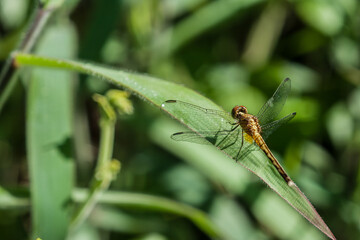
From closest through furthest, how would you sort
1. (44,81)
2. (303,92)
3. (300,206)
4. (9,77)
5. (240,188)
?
(300,206)
(9,77)
(44,81)
(240,188)
(303,92)

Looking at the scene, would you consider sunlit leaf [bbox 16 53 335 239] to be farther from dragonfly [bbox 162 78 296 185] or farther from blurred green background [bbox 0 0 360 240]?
blurred green background [bbox 0 0 360 240]

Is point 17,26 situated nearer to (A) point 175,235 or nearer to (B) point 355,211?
(A) point 175,235

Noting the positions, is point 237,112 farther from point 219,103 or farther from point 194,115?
point 219,103

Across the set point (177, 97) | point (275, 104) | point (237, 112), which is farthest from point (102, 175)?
point (275, 104)

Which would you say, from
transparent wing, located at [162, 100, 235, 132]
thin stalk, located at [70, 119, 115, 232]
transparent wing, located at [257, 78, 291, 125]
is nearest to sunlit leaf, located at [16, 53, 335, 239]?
transparent wing, located at [162, 100, 235, 132]

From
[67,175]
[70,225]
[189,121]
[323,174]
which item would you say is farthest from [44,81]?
[323,174]
